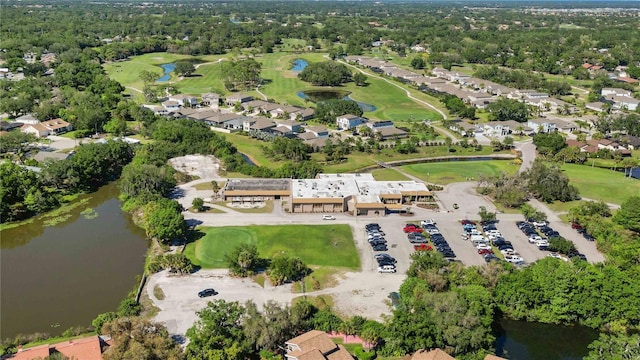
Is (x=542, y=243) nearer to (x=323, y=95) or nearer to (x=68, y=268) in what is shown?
(x=68, y=268)

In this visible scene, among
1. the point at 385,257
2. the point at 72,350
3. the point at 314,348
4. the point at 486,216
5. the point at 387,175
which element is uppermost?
the point at 314,348

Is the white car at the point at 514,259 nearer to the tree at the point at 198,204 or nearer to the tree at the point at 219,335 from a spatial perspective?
the tree at the point at 219,335

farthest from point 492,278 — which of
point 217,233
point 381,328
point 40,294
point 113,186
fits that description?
point 113,186

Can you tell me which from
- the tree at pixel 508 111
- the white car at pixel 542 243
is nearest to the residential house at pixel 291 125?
the tree at pixel 508 111

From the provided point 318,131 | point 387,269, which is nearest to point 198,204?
point 387,269

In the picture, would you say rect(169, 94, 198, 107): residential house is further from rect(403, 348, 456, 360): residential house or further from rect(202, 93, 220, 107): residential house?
rect(403, 348, 456, 360): residential house

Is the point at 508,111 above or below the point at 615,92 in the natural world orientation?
below

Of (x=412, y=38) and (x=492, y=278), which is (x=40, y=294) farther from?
(x=412, y=38)
